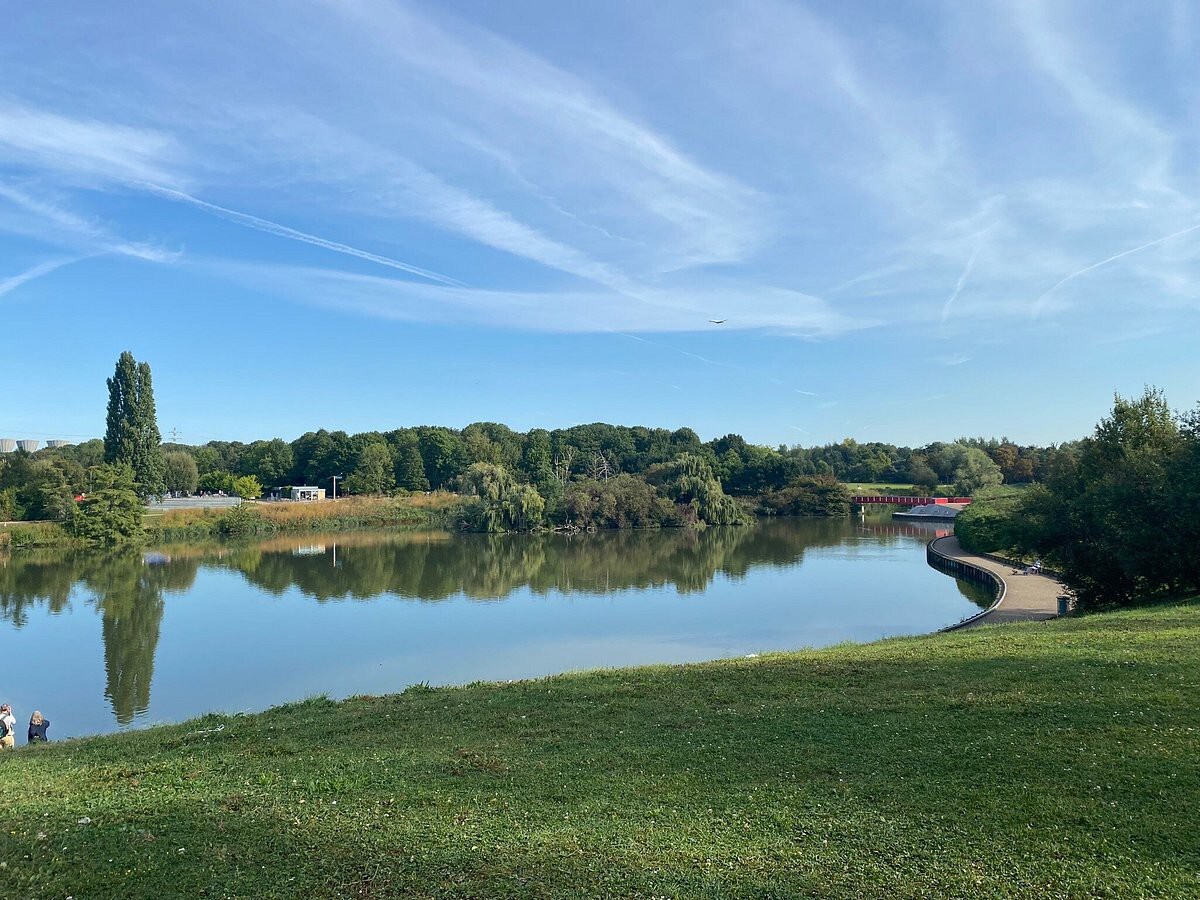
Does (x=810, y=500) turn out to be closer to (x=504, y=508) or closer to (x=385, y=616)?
(x=504, y=508)

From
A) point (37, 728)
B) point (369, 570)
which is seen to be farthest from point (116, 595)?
point (37, 728)

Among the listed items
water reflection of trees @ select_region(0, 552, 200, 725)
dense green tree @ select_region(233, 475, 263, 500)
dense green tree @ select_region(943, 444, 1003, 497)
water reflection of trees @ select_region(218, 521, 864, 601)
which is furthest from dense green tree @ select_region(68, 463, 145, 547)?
dense green tree @ select_region(943, 444, 1003, 497)

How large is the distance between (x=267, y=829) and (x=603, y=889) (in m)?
2.53

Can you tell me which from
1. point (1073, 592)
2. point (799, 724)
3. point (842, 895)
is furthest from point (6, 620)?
point (1073, 592)

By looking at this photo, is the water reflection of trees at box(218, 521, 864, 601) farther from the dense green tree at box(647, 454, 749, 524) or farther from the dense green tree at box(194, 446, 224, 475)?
the dense green tree at box(194, 446, 224, 475)

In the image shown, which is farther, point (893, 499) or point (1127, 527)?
point (893, 499)

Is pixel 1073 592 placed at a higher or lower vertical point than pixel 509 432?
lower

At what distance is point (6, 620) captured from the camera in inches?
921

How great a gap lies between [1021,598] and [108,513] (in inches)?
1789

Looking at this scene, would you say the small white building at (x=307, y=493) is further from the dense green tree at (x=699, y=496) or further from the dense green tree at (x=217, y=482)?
the dense green tree at (x=699, y=496)

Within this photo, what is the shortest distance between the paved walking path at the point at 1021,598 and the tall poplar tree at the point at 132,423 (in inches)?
1959

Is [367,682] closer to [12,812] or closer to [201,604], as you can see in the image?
[12,812]

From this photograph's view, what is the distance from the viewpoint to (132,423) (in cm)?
5094

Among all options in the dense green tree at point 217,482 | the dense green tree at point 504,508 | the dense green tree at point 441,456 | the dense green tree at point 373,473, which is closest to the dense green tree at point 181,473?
the dense green tree at point 217,482
